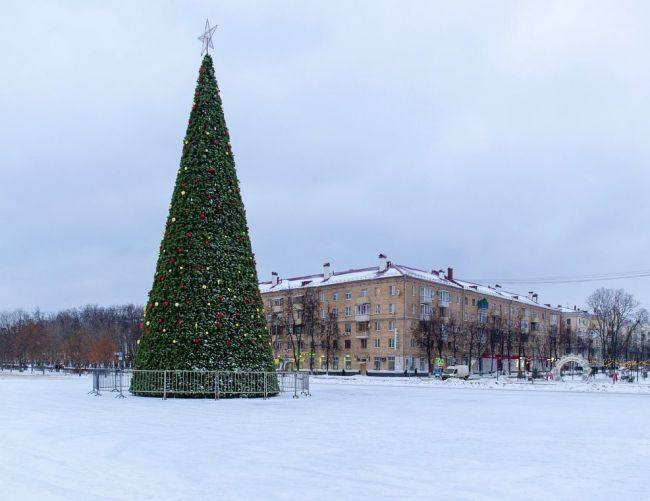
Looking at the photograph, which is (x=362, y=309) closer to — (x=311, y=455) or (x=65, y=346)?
(x=65, y=346)

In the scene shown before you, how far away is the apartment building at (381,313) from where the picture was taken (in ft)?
291

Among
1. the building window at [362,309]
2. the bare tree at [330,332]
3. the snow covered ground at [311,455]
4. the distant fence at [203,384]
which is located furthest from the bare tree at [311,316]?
the snow covered ground at [311,455]

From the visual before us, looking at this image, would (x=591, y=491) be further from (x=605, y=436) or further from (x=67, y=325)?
(x=67, y=325)

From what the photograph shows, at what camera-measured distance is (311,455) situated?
1127cm

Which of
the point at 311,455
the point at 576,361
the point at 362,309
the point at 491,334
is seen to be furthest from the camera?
the point at 362,309

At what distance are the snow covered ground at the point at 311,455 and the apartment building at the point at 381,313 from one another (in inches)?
2677

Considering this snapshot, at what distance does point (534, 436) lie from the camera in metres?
14.8

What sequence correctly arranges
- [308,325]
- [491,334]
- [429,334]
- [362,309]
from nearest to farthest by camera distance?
[429,334]
[491,334]
[362,309]
[308,325]

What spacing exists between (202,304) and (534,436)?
14083 mm

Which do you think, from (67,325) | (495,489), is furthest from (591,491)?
(67,325)

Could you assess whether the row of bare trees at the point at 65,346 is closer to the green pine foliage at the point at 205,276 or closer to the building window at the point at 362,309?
the building window at the point at 362,309

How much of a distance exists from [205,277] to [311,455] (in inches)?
584

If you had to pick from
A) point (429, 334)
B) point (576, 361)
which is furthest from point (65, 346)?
point (576, 361)

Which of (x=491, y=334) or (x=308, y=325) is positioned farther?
(x=308, y=325)
